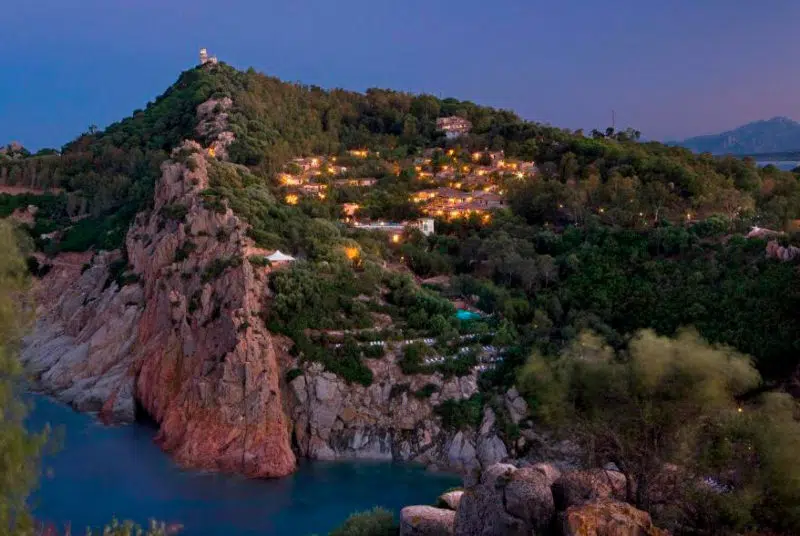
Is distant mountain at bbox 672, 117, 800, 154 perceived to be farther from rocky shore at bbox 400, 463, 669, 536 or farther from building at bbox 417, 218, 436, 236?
rocky shore at bbox 400, 463, 669, 536

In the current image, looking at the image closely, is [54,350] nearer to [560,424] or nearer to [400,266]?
[400,266]

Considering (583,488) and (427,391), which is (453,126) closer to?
(427,391)

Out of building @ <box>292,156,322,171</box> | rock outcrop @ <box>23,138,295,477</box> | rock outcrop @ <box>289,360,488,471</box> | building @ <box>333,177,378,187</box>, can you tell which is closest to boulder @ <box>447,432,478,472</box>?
rock outcrop @ <box>289,360,488,471</box>

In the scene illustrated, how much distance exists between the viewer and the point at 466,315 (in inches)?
1056

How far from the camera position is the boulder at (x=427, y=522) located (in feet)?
32.1

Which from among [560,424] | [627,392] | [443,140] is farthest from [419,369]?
[443,140]

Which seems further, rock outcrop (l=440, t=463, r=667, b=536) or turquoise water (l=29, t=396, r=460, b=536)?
turquoise water (l=29, t=396, r=460, b=536)

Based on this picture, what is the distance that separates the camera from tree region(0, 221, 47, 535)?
5879 mm

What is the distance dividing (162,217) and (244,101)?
23.8m

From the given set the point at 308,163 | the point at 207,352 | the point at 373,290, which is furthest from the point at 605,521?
the point at 308,163

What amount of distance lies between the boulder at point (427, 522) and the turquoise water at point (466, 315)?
15.9 m

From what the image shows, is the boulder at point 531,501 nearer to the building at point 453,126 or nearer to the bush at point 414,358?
the bush at point 414,358

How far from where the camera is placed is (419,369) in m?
22.3

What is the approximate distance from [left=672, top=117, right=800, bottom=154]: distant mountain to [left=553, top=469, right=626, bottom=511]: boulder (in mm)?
81991
